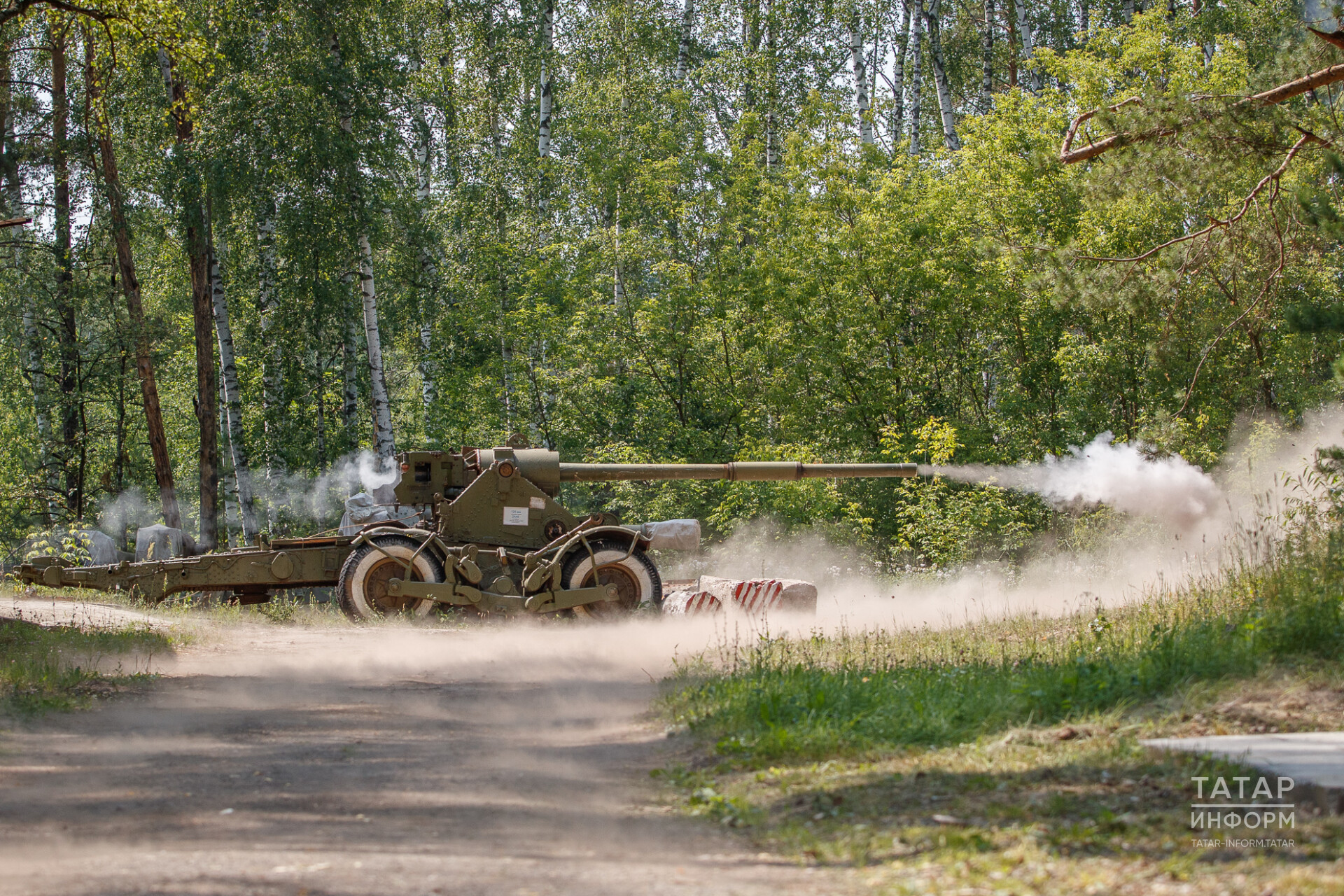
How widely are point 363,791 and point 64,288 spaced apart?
20273 millimetres

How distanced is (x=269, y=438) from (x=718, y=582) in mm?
13906

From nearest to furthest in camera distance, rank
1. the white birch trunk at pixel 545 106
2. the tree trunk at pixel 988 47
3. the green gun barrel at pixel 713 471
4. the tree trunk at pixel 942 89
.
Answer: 1. the green gun barrel at pixel 713 471
2. the tree trunk at pixel 942 89
3. the tree trunk at pixel 988 47
4. the white birch trunk at pixel 545 106

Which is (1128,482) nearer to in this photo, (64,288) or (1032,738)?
(1032,738)

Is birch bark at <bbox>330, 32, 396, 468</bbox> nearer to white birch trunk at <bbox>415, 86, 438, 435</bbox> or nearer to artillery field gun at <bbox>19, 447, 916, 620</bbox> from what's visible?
white birch trunk at <bbox>415, 86, 438, 435</bbox>

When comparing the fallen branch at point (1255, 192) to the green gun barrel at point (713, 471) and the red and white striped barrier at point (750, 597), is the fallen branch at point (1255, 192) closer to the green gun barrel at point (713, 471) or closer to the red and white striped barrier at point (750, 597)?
the green gun barrel at point (713, 471)

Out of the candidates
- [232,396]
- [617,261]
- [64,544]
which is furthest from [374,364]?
[617,261]

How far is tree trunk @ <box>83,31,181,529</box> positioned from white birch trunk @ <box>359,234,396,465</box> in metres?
4.16

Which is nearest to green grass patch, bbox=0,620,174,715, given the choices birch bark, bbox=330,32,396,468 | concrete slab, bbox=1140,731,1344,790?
concrete slab, bbox=1140,731,1344,790

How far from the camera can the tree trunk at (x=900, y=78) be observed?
103 feet

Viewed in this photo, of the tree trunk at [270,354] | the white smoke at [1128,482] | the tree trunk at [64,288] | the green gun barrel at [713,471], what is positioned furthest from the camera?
the tree trunk at [270,354]

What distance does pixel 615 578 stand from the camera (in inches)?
536

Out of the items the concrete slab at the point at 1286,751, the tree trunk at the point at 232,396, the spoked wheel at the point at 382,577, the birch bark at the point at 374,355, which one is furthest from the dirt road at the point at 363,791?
the tree trunk at the point at 232,396

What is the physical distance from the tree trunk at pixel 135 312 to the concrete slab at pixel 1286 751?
1911 cm

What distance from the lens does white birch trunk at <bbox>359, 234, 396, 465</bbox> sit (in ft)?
69.4
